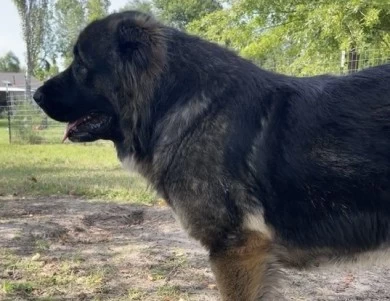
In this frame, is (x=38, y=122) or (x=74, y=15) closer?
(x=38, y=122)

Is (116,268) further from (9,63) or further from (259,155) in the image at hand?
(9,63)

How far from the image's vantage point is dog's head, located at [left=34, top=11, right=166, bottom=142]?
Answer: 9.87ft

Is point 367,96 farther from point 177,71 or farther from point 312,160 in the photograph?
point 177,71

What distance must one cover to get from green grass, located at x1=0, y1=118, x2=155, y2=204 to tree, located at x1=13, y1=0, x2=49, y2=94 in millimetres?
27610

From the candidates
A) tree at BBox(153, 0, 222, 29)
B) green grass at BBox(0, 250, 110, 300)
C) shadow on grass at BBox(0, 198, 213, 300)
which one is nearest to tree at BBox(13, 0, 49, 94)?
tree at BBox(153, 0, 222, 29)

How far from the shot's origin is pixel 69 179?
8961 millimetres

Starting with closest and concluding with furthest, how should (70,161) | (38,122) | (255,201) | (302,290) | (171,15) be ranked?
(255,201), (302,290), (70,161), (38,122), (171,15)

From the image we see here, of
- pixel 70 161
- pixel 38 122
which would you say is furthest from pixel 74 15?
pixel 70 161

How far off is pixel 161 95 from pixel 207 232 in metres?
0.91

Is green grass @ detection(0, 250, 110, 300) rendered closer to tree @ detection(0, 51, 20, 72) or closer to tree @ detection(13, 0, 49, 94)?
tree @ detection(13, 0, 49, 94)

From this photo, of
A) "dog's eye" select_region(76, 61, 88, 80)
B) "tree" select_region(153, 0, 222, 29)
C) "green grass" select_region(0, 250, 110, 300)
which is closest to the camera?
"dog's eye" select_region(76, 61, 88, 80)

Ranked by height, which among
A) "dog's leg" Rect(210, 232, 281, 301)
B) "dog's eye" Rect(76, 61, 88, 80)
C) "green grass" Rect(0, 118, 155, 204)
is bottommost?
"green grass" Rect(0, 118, 155, 204)

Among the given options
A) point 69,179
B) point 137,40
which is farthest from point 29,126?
point 137,40

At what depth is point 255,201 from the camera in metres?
2.69
